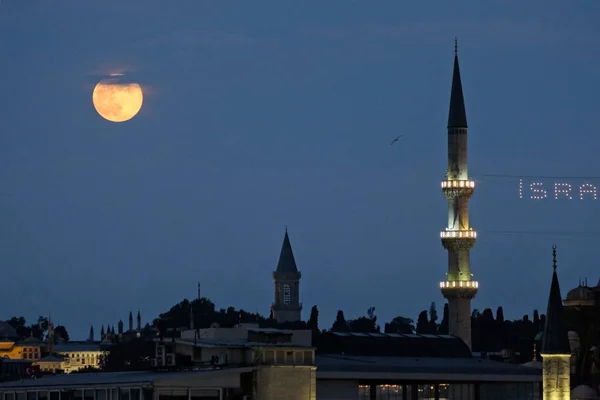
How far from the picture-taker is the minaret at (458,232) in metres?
138

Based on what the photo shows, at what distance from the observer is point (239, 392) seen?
250ft

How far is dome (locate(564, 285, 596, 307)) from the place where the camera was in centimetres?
16388

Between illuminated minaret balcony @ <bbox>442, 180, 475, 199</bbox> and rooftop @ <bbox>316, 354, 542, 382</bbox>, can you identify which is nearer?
rooftop @ <bbox>316, 354, 542, 382</bbox>

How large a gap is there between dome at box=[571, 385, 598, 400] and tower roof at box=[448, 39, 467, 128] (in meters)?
29.4

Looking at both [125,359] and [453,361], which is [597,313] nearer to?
[125,359]

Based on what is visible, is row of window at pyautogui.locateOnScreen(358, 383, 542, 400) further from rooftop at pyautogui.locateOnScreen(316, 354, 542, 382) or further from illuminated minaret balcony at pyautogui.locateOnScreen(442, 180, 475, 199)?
illuminated minaret balcony at pyautogui.locateOnScreen(442, 180, 475, 199)

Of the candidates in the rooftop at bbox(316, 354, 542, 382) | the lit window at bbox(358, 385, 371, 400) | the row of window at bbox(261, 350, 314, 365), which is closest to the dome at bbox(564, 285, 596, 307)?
the rooftop at bbox(316, 354, 542, 382)

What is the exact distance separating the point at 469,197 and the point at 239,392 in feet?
220

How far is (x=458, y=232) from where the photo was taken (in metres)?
138

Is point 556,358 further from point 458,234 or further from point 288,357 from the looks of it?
point 458,234

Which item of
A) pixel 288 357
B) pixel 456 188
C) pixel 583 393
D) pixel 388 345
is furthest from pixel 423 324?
pixel 288 357

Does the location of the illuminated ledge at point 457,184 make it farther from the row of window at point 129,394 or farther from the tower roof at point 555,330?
the row of window at point 129,394

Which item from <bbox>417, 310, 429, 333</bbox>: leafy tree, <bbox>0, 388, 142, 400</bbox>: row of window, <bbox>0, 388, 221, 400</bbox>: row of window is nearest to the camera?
<bbox>0, 388, 221, 400</bbox>: row of window

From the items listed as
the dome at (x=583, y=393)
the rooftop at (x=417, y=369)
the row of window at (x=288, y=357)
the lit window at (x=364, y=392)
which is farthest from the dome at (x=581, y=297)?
the row of window at (x=288, y=357)
